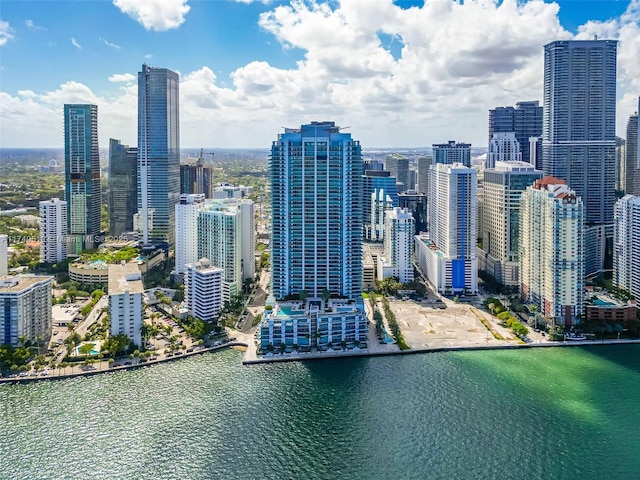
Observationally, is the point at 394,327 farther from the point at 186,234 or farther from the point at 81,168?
the point at 81,168

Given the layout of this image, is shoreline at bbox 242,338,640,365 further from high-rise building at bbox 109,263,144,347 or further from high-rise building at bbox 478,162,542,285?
high-rise building at bbox 478,162,542,285

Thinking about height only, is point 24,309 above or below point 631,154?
below

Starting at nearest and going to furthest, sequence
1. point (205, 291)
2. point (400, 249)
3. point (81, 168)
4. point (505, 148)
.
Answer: point (205, 291) → point (400, 249) → point (81, 168) → point (505, 148)

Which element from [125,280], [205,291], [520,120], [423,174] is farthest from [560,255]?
[423,174]

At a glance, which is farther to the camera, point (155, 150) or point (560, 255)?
point (155, 150)

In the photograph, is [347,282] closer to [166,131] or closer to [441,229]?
[441,229]

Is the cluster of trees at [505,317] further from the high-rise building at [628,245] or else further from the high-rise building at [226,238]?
the high-rise building at [226,238]

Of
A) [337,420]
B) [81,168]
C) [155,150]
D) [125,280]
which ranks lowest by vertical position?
[337,420]
